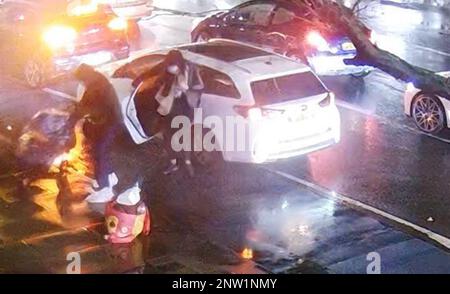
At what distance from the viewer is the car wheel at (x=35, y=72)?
596 inches

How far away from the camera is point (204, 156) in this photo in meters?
10.9

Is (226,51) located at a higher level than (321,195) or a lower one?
higher

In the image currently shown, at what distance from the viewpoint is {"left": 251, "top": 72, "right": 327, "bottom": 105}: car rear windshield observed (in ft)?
34.1

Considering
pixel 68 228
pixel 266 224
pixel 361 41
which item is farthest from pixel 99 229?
pixel 361 41

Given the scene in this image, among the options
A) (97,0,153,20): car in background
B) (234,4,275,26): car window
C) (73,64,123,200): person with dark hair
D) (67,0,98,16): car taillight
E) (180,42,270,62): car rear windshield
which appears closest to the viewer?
(73,64,123,200): person with dark hair

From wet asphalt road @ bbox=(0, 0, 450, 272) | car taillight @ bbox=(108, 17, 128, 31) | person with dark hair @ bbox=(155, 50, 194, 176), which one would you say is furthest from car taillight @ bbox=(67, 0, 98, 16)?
person with dark hair @ bbox=(155, 50, 194, 176)

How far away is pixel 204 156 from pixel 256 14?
5.99 m

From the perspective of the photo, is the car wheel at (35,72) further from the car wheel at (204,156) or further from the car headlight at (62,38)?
the car wheel at (204,156)

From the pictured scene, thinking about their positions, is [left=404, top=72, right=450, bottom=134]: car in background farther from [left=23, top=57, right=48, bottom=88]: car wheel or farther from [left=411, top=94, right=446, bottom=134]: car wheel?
[left=23, top=57, right=48, bottom=88]: car wheel

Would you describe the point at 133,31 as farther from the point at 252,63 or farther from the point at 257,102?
the point at 257,102

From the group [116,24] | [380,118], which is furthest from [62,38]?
[380,118]

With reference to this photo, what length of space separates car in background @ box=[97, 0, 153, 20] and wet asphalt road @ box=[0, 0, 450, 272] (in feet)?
20.2

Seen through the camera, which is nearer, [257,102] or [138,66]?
[257,102]

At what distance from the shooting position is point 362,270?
8.12 metres
